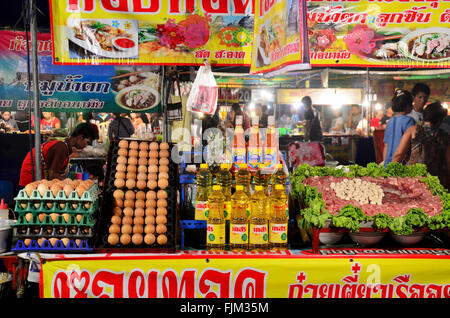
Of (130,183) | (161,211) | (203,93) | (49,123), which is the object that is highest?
(203,93)

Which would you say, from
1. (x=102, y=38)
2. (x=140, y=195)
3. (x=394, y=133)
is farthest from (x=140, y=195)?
(x=394, y=133)

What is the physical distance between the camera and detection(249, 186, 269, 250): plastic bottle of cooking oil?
3.17m

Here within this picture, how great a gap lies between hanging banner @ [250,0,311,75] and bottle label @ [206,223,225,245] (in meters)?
→ 1.37

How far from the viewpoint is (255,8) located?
4035mm

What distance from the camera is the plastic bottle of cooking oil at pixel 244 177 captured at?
3297 mm

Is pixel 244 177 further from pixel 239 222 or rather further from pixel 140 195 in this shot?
pixel 140 195

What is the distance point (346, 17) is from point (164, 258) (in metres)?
3.42

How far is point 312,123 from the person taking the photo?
11.3 metres

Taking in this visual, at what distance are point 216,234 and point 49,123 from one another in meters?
7.20

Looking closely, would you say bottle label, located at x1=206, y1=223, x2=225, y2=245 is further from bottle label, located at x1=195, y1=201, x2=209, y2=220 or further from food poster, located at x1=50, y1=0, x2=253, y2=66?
food poster, located at x1=50, y1=0, x2=253, y2=66

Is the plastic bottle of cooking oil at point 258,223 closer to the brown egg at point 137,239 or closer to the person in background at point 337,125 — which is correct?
the brown egg at point 137,239

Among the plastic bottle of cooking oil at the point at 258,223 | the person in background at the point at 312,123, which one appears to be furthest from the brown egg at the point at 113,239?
the person in background at the point at 312,123
